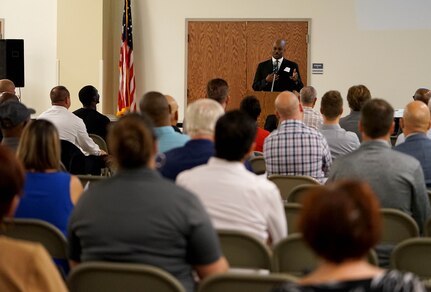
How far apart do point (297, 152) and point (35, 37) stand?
8880mm

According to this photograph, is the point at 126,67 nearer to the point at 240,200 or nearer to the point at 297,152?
the point at 297,152

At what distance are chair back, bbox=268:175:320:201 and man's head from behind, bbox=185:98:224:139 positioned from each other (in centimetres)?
98

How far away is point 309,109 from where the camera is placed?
28.5 feet

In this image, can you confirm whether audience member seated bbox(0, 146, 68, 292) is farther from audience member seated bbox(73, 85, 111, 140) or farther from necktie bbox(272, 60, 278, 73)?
necktie bbox(272, 60, 278, 73)

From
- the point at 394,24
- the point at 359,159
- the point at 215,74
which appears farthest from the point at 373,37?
the point at 359,159

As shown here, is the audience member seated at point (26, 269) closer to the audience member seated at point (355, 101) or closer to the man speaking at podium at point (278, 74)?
the audience member seated at point (355, 101)

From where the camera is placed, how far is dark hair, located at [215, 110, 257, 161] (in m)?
3.90

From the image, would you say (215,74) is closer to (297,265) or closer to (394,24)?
(394,24)

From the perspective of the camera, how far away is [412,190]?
4.72 meters

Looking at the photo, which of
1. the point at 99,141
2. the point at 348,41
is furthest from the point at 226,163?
the point at 348,41

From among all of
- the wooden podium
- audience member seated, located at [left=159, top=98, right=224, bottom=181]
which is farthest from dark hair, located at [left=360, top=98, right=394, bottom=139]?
the wooden podium

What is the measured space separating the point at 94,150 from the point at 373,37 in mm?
6739

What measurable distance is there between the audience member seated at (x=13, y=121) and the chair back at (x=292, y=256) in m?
2.42

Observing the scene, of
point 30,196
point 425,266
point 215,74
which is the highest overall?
point 215,74
